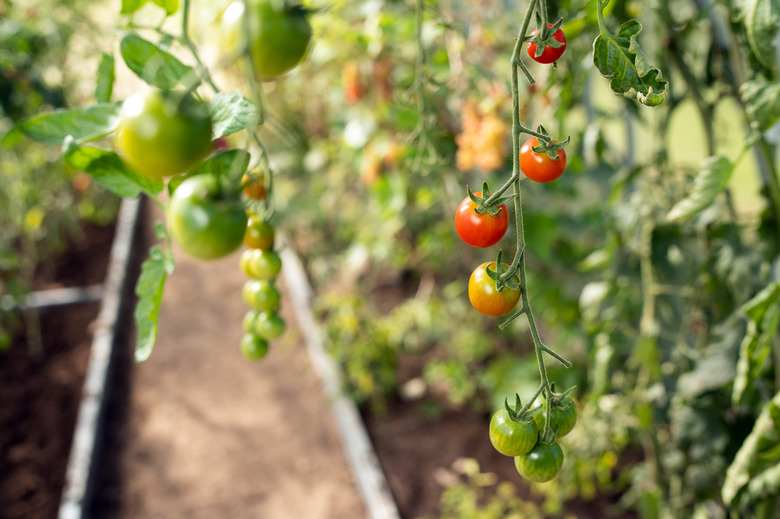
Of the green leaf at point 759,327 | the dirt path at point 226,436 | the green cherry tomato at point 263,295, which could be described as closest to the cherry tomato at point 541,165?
the green cherry tomato at point 263,295

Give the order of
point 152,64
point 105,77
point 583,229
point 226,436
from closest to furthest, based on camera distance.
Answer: point 152,64, point 105,77, point 583,229, point 226,436

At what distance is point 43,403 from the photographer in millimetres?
2455

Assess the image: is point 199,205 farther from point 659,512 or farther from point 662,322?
point 662,322

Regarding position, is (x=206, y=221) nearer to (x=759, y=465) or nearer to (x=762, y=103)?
(x=762, y=103)

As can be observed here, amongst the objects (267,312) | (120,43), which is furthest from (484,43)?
(120,43)

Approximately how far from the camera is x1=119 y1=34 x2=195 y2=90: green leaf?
1.37 ft

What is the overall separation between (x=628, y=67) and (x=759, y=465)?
70 centimetres

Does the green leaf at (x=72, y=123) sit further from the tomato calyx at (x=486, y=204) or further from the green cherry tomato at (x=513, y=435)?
the green cherry tomato at (x=513, y=435)

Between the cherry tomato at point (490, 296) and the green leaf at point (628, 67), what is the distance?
0.65 ft

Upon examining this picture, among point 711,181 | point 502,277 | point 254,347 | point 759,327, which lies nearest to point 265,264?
point 254,347

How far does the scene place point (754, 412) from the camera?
1.13 meters

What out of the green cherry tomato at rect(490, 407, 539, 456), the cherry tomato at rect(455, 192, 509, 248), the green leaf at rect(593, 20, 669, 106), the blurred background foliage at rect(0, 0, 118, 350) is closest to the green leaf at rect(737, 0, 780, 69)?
the green leaf at rect(593, 20, 669, 106)

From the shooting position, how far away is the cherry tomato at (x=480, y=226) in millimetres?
489

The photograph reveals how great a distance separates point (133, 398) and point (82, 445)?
48 cm
